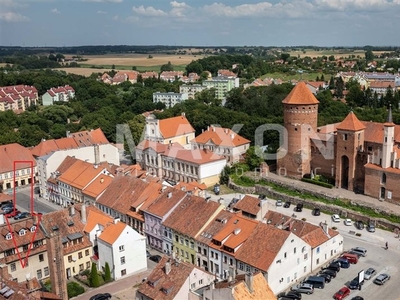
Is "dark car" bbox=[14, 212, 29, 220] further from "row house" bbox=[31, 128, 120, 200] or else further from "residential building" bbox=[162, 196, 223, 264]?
"residential building" bbox=[162, 196, 223, 264]

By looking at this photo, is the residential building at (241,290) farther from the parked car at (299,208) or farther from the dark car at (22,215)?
the dark car at (22,215)

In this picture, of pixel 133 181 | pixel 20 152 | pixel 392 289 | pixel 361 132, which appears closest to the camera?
pixel 392 289

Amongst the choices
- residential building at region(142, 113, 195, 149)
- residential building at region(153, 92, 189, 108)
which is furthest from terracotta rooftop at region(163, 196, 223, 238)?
residential building at region(153, 92, 189, 108)

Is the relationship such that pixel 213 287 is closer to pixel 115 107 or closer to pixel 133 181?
pixel 133 181

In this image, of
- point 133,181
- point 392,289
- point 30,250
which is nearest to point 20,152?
point 133,181

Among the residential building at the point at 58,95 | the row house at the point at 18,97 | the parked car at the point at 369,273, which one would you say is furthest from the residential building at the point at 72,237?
the residential building at the point at 58,95
